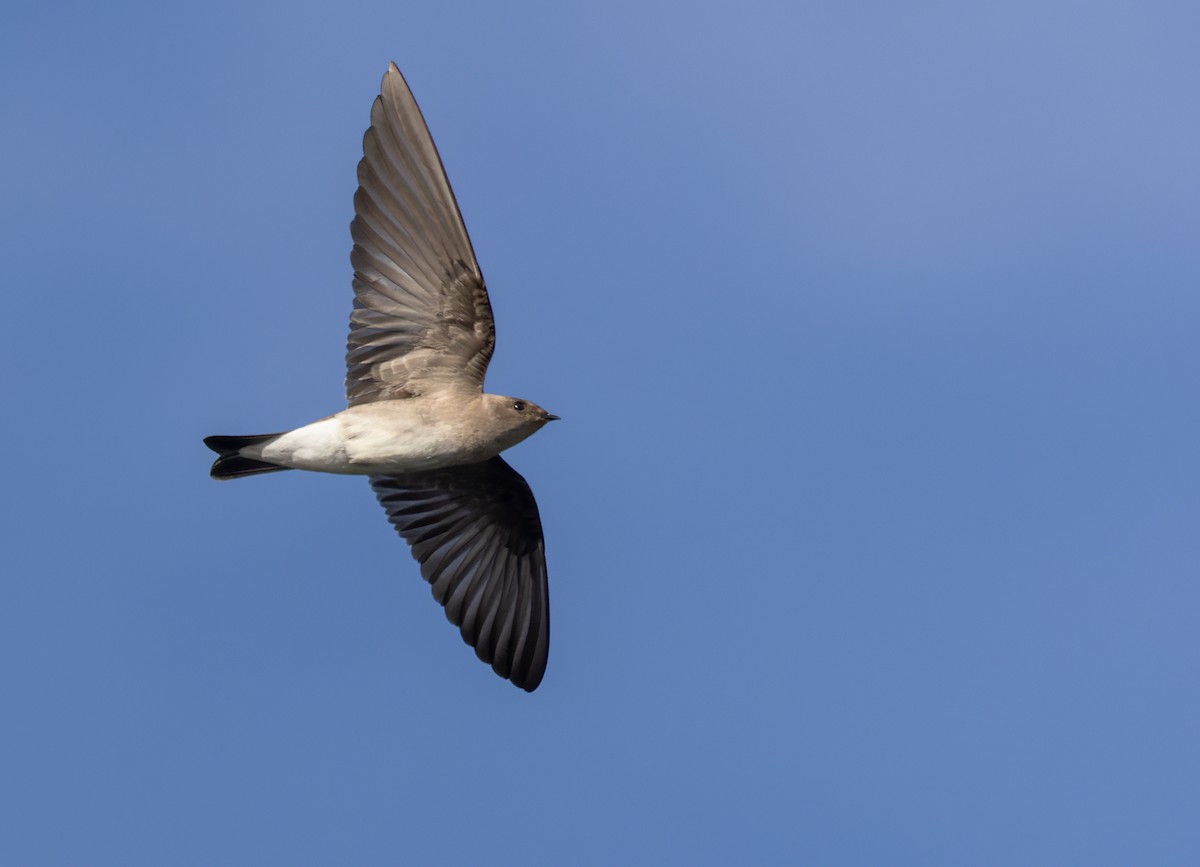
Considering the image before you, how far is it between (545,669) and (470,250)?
3.24 m

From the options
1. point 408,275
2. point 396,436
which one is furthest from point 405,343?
point 396,436

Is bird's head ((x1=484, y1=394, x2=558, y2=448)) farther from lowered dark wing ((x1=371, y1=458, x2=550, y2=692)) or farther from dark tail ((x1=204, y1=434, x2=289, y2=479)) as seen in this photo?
dark tail ((x1=204, y1=434, x2=289, y2=479))

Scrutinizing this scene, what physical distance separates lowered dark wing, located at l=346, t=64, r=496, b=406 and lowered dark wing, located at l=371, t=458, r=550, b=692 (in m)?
1.25

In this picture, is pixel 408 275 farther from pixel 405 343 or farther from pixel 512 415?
pixel 512 415

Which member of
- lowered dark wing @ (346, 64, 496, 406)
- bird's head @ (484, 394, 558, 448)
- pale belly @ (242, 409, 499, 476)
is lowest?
pale belly @ (242, 409, 499, 476)

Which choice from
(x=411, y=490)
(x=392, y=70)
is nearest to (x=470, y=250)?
(x=392, y=70)

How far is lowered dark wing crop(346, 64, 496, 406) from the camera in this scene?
37.3 ft

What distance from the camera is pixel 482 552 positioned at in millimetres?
12898

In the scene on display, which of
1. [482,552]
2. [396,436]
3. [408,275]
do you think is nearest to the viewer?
[396,436]

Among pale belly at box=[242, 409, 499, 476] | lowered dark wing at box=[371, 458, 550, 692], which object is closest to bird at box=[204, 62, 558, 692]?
pale belly at box=[242, 409, 499, 476]

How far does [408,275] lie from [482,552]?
2.36 metres

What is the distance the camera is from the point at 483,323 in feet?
37.8

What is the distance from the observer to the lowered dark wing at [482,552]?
12742mm

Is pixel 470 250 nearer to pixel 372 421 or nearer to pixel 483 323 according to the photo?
pixel 483 323
